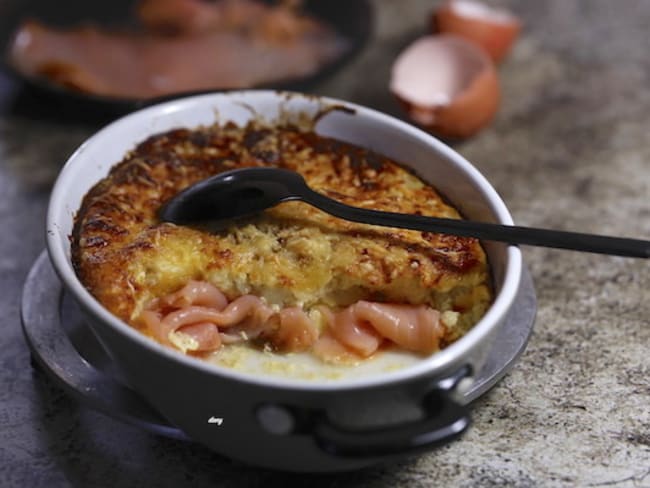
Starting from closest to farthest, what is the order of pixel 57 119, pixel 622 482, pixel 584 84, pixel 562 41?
pixel 622 482
pixel 57 119
pixel 584 84
pixel 562 41

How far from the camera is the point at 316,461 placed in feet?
3.68

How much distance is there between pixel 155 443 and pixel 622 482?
0.69 meters

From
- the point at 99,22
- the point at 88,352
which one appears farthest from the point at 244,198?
the point at 99,22

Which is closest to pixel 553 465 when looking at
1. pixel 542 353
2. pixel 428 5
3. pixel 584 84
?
pixel 542 353

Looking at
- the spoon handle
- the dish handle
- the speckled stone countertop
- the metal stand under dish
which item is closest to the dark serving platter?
the speckled stone countertop

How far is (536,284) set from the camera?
1.68 m

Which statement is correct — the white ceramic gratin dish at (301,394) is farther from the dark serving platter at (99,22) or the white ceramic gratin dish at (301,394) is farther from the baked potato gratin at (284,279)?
the dark serving platter at (99,22)

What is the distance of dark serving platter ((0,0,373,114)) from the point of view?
6.57 feet

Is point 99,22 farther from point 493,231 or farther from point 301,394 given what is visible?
point 301,394

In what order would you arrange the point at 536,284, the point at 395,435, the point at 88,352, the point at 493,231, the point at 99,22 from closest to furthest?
the point at 395,435, the point at 493,231, the point at 88,352, the point at 536,284, the point at 99,22

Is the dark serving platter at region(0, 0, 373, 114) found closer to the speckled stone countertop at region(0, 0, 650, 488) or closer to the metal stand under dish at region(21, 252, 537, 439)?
the speckled stone countertop at region(0, 0, 650, 488)

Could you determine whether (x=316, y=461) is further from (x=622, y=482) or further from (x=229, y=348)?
A: (x=622, y=482)

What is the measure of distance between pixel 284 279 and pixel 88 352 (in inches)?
13.4

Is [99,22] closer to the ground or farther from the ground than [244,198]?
closer to the ground
